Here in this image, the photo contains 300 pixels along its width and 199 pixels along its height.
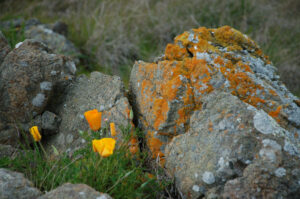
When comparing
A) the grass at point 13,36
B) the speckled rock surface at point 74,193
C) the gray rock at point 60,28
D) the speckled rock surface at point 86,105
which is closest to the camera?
the speckled rock surface at point 74,193

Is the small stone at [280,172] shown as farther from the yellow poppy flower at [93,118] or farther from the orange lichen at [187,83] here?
the yellow poppy flower at [93,118]

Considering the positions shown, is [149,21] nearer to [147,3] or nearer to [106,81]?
[147,3]

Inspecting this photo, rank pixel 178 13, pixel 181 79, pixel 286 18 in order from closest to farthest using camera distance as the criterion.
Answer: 1. pixel 181 79
2. pixel 178 13
3. pixel 286 18

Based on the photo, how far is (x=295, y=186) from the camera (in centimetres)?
163

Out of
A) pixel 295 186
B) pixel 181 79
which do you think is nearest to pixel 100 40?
pixel 181 79

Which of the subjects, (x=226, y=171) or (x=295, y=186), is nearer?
(x=295, y=186)

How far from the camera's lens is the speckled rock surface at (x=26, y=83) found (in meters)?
2.46

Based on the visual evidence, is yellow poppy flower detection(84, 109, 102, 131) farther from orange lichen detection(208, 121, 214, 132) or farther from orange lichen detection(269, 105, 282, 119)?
orange lichen detection(269, 105, 282, 119)

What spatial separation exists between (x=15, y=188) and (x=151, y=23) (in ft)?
15.6

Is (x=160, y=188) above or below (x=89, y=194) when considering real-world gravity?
below

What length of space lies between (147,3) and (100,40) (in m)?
1.51

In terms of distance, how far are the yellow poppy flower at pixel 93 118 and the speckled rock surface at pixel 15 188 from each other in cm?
62

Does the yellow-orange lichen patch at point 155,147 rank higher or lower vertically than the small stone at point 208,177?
lower

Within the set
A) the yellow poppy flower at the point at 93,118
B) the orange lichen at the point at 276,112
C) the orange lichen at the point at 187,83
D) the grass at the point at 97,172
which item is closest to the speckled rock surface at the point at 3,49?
the grass at the point at 97,172
